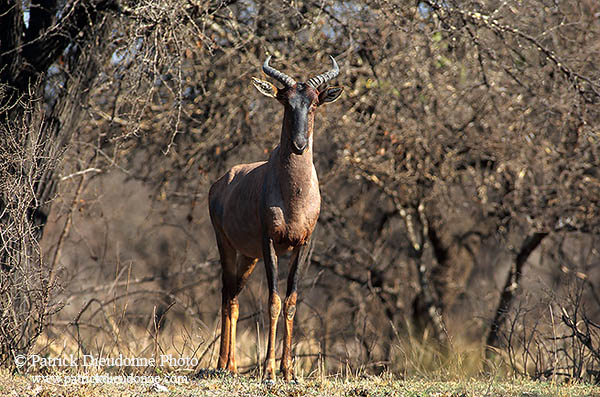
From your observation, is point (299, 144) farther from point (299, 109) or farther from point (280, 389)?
point (280, 389)

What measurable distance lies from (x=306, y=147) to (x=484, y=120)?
21.8 feet

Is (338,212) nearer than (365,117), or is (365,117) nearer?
(365,117)

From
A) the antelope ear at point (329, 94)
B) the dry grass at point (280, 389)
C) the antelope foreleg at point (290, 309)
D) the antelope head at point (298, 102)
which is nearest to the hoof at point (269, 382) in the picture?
the dry grass at point (280, 389)

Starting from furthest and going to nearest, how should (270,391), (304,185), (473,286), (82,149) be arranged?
(473,286)
(82,149)
(304,185)
(270,391)

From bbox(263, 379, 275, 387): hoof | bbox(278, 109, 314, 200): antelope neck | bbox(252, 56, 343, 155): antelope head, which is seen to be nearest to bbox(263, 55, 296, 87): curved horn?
bbox(252, 56, 343, 155): antelope head

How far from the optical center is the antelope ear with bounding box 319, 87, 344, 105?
6086 millimetres

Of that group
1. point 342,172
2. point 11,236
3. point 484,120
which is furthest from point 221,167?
point 11,236

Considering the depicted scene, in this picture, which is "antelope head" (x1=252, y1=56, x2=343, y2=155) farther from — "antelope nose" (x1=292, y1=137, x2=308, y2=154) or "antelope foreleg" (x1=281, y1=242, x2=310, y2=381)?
"antelope foreleg" (x1=281, y1=242, x2=310, y2=381)

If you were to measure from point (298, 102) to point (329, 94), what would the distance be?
428mm

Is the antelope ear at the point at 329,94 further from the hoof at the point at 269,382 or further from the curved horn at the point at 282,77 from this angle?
the hoof at the point at 269,382

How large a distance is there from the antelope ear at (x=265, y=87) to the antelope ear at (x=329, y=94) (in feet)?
1.29

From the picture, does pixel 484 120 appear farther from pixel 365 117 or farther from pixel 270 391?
pixel 270 391

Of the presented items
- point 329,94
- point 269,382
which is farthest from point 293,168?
point 269,382

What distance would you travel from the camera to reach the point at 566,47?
1185 cm
